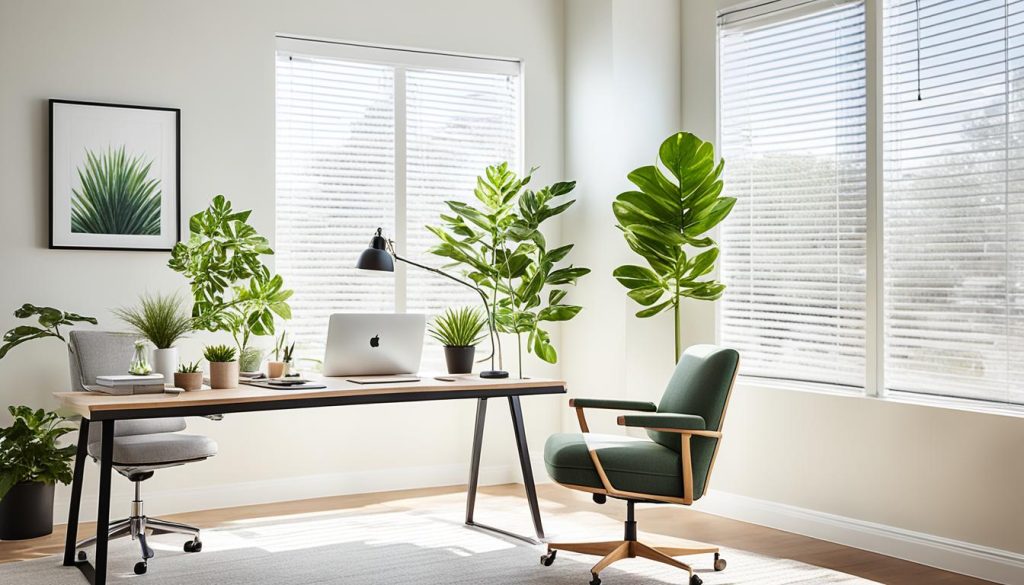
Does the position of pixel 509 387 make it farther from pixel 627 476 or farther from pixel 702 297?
pixel 702 297

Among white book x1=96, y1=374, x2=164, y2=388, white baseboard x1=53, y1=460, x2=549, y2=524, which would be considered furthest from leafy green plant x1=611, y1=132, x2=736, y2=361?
white book x1=96, y1=374, x2=164, y2=388

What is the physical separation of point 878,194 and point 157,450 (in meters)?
3.35

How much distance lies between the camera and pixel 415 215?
18.9ft

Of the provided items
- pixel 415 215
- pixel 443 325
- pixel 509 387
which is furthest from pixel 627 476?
pixel 415 215

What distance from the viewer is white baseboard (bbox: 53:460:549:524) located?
4879mm

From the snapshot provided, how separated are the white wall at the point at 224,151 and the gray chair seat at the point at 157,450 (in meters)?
0.97

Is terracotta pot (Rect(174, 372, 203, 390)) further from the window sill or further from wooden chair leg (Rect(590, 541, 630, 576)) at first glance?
the window sill

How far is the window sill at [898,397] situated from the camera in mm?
4035

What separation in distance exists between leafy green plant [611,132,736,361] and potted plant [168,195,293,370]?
179 centimetres

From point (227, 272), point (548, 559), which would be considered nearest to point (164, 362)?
point (227, 272)

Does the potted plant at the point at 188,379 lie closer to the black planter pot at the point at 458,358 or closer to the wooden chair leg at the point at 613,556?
the black planter pot at the point at 458,358

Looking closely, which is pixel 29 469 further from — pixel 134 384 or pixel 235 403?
pixel 235 403

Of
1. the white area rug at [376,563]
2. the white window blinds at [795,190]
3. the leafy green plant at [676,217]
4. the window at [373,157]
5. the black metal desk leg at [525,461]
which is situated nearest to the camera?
the white area rug at [376,563]

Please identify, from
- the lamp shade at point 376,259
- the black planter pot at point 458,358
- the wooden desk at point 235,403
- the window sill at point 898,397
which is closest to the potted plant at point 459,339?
the black planter pot at point 458,358
